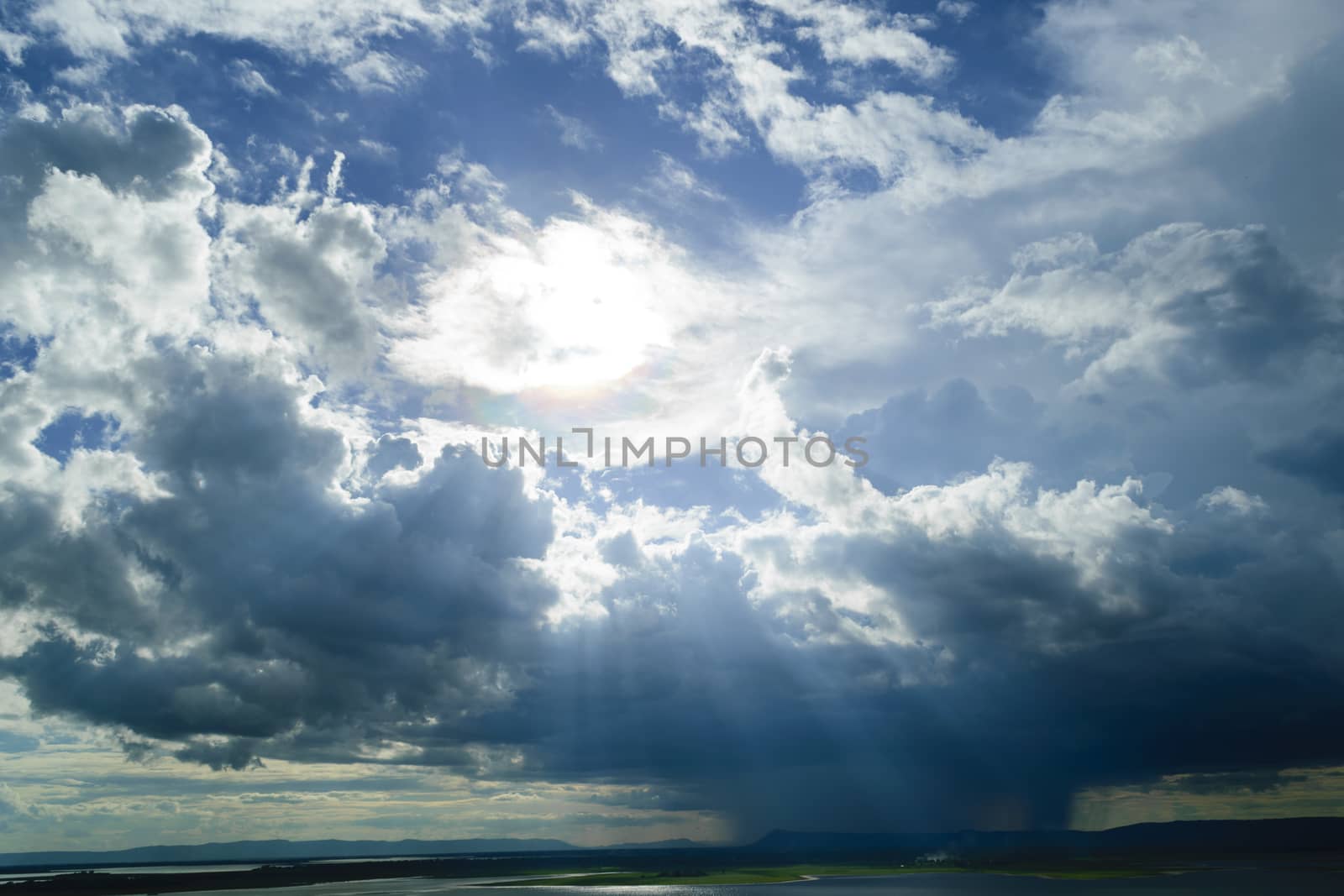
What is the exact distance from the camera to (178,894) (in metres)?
184

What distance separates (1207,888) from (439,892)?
559 feet

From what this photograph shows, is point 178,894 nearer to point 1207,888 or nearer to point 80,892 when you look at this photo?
point 80,892

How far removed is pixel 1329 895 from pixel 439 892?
591ft

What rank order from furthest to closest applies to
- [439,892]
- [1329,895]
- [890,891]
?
[439,892], [890,891], [1329,895]

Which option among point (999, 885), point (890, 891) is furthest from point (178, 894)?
point (999, 885)

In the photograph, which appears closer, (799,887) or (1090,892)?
(1090,892)

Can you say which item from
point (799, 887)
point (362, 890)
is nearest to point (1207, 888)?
point (799, 887)

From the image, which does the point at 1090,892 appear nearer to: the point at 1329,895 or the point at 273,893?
the point at 1329,895

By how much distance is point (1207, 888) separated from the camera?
624ft

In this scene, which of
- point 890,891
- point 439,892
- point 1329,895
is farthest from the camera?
point 439,892

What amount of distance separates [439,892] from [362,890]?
1875 centimetres

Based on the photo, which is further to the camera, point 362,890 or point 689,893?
point 362,890

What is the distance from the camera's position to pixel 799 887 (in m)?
199

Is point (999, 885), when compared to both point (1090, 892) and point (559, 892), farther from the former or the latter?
point (559, 892)
